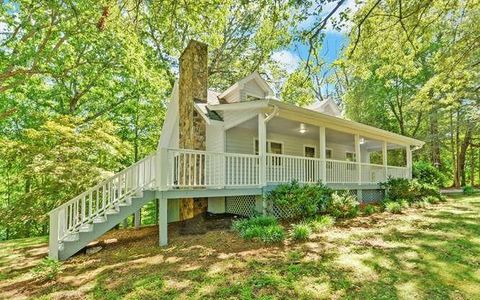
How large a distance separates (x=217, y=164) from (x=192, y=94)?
3.01 meters

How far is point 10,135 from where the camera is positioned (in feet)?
61.2

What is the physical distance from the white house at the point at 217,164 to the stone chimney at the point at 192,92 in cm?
4

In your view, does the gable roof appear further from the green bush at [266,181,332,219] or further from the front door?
the green bush at [266,181,332,219]

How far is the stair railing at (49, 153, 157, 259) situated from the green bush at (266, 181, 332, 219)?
389cm

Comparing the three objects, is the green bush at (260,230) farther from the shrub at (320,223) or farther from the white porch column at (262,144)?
the white porch column at (262,144)

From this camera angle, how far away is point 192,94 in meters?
11.6

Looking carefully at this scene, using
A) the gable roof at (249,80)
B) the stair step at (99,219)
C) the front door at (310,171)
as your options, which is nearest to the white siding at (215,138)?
the gable roof at (249,80)

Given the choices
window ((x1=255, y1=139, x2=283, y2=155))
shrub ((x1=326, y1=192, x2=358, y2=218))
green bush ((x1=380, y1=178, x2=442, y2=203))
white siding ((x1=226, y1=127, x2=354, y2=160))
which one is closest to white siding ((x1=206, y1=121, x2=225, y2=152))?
white siding ((x1=226, y1=127, x2=354, y2=160))

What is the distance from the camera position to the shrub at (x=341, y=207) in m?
10.1

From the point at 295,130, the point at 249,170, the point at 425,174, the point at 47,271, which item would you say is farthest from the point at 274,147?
the point at 425,174

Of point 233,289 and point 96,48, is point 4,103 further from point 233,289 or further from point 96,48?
point 233,289

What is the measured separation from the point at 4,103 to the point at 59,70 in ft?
19.9

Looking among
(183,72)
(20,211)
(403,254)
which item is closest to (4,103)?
(20,211)

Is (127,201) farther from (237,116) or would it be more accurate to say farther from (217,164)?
(237,116)
